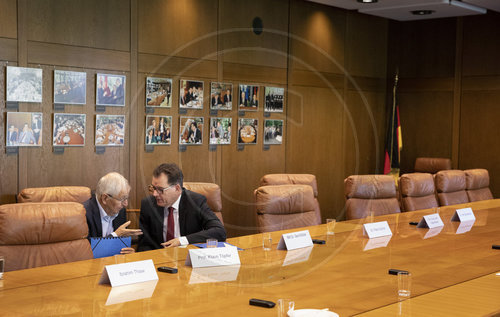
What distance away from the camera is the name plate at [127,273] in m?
2.61

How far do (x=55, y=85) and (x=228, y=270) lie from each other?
3267mm

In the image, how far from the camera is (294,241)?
3.61 m

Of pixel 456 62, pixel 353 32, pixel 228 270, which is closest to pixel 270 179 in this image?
pixel 228 270

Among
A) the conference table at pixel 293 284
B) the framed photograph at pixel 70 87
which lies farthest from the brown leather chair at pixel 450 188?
the framed photograph at pixel 70 87

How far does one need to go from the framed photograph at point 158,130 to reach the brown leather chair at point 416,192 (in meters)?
2.43

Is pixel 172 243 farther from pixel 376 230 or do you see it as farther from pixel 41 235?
pixel 376 230

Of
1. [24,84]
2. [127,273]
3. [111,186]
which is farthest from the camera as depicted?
[24,84]

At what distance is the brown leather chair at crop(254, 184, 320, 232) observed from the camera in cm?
456

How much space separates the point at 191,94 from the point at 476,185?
329cm

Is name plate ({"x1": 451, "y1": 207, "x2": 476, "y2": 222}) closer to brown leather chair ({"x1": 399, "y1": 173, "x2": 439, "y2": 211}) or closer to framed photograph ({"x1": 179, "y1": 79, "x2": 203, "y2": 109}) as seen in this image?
brown leather chair ({"x1": 399, "y1": 173, "x2": 439, "y2": 211})

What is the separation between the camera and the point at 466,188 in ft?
21.9

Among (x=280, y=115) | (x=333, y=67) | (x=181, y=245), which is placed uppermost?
(x=333, y=67)

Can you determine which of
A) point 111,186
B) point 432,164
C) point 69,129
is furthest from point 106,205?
point 432,164

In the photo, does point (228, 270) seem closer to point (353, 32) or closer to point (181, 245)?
point (181, 245)
